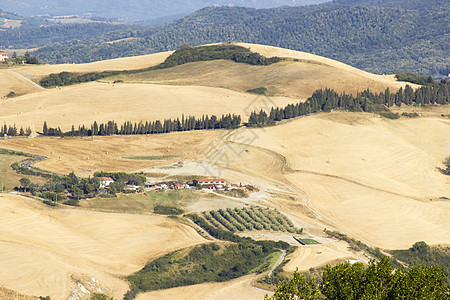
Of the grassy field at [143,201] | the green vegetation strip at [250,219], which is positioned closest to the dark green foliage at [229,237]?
the green vegetation strip at [250,219]

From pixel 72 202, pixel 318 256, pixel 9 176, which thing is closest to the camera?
pixel 318 256

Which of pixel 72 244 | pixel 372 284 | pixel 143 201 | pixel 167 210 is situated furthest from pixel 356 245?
pixel 372 284

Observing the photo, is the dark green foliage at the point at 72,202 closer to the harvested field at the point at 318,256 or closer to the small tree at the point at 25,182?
the small tree at the point at 25,182

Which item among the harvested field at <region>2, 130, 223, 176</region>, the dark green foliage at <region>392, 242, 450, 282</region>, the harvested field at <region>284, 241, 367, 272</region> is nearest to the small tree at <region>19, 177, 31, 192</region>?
the harvested field at <region>2, 130, 223, 176</region>

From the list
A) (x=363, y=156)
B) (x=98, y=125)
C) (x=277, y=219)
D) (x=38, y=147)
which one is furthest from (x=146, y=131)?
(x=277, y=219)

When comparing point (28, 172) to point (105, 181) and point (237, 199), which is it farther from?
point (237, 199)
